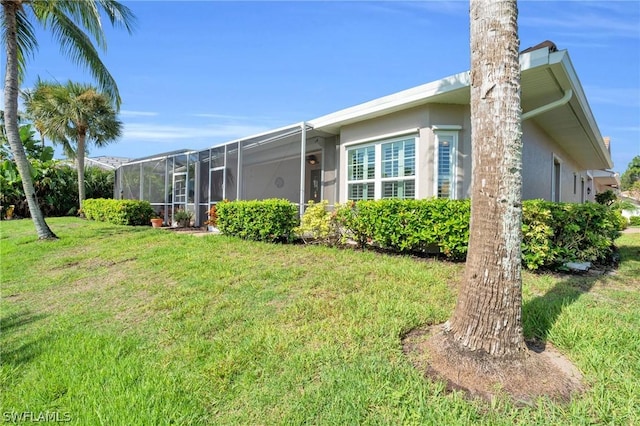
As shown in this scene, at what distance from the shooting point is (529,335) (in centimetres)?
282

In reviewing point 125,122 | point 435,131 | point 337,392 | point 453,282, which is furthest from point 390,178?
point 125,122

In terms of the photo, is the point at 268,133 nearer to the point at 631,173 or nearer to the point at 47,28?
the point at 47,28

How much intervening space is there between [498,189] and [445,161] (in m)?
5.05

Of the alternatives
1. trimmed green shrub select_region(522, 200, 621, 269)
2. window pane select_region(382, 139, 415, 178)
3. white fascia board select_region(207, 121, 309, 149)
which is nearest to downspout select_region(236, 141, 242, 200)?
white fascia board select_region(207, 121, 309, 149)

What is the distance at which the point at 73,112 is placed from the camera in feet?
51.0

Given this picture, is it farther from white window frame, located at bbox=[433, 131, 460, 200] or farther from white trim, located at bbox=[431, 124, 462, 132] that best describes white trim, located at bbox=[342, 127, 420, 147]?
white window frame, located at bbox=[433, 131, 460, 200]

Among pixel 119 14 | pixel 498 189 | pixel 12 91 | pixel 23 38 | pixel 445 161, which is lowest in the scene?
pixel 498 189

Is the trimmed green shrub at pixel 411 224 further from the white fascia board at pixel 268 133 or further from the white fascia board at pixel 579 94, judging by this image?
the white fascia board at pixel 268 133

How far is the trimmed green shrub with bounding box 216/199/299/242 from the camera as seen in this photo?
308 inches

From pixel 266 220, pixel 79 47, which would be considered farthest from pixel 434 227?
pixel 79 47

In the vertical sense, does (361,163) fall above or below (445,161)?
above

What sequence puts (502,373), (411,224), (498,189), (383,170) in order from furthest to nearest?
(383,170), (411,224), (498,189), (502,373)

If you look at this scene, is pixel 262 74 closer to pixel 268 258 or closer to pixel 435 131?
pixel 435 131

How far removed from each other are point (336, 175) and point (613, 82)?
751 centimetres
